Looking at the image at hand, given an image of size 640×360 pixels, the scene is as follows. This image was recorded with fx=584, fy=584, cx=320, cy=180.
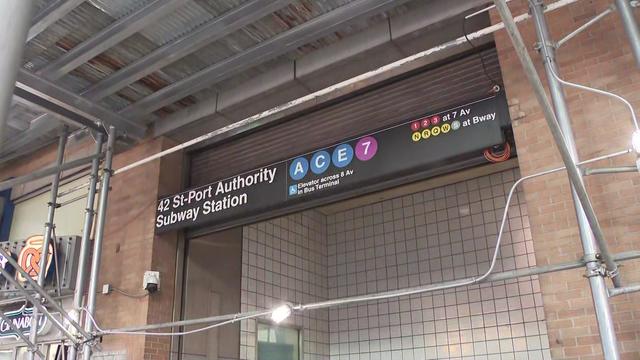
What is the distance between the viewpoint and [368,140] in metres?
4.37

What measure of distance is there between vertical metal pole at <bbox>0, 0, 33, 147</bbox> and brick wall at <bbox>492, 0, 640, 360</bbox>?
2.90 meters

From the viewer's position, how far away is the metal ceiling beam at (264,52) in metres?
4.31

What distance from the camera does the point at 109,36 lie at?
4.51m

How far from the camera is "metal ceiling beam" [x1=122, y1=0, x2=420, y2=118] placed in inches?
170

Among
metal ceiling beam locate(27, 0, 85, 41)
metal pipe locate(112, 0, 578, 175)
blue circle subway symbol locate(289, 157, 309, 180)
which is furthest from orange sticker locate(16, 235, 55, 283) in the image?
blue circle subway symbol locate(289, 157, 309, 180)

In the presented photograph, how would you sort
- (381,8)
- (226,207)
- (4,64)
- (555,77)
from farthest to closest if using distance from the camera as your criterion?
1. (226,207)
2. (381,8)
3. (555,77)
4. (4,64)

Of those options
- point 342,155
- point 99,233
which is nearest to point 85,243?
point 99,233

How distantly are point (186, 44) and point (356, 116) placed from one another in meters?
1.52

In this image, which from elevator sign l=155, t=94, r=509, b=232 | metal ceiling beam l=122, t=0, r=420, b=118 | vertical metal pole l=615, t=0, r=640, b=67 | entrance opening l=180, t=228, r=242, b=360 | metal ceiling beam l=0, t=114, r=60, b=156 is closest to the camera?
vertical metal pole l=615, t=0, r=640, b=67

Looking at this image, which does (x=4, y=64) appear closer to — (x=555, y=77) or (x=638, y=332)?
(x=555, y=77)

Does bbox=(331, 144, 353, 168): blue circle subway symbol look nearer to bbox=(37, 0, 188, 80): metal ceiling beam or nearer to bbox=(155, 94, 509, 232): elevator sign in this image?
bbox=(155, 94, 509, 232): elevator sign

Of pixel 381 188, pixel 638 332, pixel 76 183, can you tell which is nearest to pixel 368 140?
pixel 381 188

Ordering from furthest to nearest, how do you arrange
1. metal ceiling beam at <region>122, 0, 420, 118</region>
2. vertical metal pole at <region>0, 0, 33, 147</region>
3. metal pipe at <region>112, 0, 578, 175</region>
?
metal ceiling beam at <region>122, 0, 420, 118</region> → metal pipe at <region>112, 0, 578, 175</region> → vertical metal pole at <region>0, 0, 33, 147</region>

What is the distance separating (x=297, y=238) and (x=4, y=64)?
5.84m
